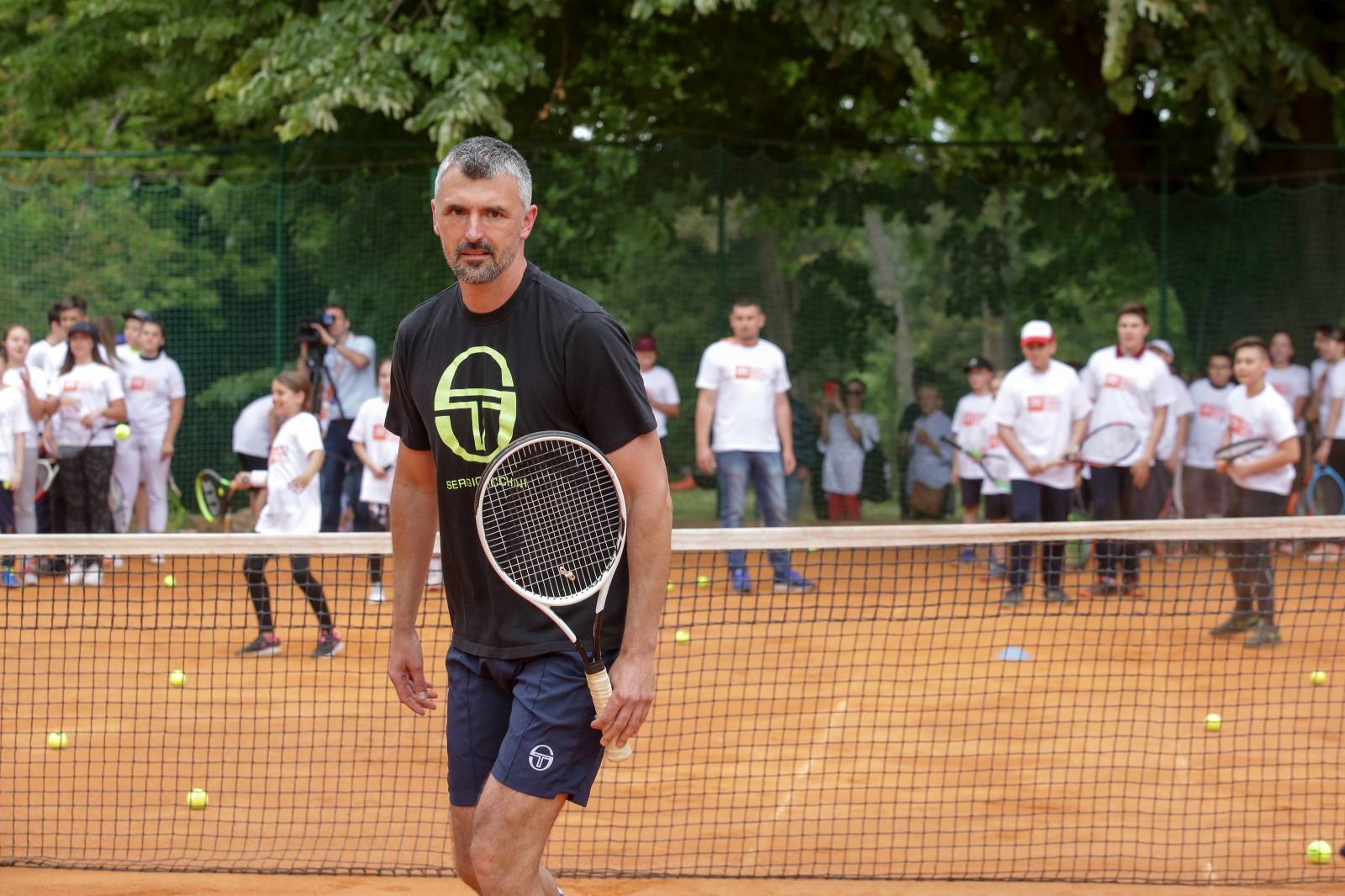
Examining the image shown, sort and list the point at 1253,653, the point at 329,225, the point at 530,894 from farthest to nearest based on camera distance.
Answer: the point at 329,225, the point at 1253,653, the point at 530,894

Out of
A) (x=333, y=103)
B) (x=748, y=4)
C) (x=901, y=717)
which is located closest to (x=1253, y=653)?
(x=901, y=717)

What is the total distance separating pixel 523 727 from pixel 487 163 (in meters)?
1.26

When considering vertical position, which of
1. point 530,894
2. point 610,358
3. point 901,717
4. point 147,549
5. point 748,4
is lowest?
point 901,717

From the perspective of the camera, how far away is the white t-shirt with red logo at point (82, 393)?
38.9 ft

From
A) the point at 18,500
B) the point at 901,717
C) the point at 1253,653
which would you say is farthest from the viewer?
the point at 18,500

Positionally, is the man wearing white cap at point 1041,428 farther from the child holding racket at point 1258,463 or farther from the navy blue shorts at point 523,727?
the navy blue shorts at point 523,727

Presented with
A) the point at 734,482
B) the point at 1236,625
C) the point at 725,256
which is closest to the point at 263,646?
the point at 734,482

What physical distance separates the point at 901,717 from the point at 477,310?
4565 millimetres

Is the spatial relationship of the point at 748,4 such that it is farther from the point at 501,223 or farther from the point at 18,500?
the point at 501,223

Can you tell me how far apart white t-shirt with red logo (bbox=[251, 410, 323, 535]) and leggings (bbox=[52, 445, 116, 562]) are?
3.59 metres

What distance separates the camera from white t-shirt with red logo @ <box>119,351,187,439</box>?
41.9ft

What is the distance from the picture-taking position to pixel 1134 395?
37.7 feet

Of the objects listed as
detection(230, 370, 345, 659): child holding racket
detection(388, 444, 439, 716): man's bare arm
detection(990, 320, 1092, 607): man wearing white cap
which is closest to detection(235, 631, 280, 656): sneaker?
detection(230, 370, 345, 659): child holding racket

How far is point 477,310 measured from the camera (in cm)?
366
